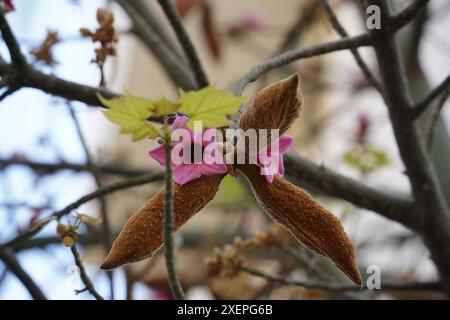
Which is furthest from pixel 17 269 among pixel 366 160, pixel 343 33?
pixel 366 160

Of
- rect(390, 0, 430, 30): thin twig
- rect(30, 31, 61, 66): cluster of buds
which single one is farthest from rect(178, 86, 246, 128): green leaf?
rect(30, 31, 61, 66): cluster of buds

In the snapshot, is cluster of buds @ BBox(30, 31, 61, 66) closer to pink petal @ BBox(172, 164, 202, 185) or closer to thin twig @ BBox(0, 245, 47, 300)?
thin twig @ BBox(0, 245, 47, 300)

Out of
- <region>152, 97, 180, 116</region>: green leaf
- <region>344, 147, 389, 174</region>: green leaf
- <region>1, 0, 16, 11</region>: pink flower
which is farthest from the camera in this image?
<region>344, 147, 389, 174</region>: green leaf

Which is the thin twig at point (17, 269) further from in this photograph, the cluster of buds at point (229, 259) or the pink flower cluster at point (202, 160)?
the pink flower cluster at point (202, 160)

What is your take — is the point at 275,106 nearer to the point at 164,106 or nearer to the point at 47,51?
the point at 164,106
